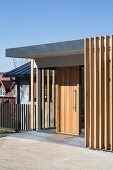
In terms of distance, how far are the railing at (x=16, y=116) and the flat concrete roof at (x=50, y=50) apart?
2408mm

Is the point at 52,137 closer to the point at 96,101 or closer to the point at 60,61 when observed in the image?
the point at 60,61

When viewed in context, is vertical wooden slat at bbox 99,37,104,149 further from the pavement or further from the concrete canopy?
the concrete canopy

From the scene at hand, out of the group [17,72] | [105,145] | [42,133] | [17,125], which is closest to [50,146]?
[105,145]

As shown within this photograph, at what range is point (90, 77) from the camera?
1218cm

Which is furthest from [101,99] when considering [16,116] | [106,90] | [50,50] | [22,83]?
[22,83]

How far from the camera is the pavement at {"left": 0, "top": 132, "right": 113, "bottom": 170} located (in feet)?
32.0

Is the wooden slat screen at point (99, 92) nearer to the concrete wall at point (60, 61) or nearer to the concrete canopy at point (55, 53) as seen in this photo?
the concrete canopy at point (55, 53)

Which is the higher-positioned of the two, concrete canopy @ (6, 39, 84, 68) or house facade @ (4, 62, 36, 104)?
concrete canopy @ (6, 39, 84, 68)

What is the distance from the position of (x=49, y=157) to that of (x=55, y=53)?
457 centimetres

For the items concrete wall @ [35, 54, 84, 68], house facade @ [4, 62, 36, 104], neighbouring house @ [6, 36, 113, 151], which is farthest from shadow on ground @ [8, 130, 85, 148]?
house facade @ [4, 62, 36, 104]

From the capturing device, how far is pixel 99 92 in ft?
39.3

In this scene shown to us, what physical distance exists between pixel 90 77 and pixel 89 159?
2.76m

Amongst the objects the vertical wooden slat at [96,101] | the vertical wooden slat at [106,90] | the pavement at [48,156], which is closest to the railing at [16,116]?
the pavement at [48,156]

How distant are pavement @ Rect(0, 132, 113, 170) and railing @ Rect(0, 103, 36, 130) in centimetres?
281
